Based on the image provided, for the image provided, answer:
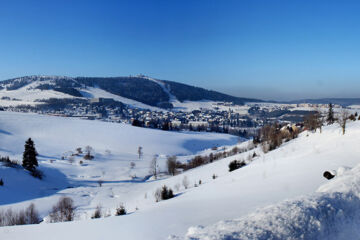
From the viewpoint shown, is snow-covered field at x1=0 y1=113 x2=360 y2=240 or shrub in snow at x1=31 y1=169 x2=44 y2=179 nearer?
snow-covered field at x1=0 y1=113 x2=360 y2=240

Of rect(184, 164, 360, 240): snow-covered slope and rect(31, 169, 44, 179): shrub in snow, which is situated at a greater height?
rect(184, 164, 360, 240): snow-covered slope

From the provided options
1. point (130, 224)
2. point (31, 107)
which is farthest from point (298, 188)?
point (31, 107)

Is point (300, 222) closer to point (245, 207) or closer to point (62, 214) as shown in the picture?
point (245, 207)

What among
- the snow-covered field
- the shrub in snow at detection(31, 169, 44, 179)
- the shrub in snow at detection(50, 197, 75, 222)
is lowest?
the shrub in snow at detection(31, 169, 44, 179)

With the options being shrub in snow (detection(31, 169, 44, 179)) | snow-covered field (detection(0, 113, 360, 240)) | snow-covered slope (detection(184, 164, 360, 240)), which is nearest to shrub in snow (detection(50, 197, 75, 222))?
snow-covered field (detection(0, 113, 360, 240))

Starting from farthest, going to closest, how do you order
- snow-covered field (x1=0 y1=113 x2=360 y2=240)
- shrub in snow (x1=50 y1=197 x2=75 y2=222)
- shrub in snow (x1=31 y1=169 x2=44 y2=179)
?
shrub in snow (x1=31 y1=169 x2=44 y2=179) → shrub in snow (x1=50 y1=197 x2=75 y2=222) → snow-covered field (x1=0 y1=113 x2=360 y2=240)

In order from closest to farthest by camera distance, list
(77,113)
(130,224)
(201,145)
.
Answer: (130,224), (201,145), (77,113)

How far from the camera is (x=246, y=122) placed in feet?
570

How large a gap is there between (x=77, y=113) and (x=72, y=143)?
10441 centimetres

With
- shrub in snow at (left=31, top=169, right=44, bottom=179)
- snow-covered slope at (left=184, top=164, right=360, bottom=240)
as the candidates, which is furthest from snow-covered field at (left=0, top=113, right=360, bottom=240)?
→ shrub in snow at (left=31, top=169, right=44, bottom=179)

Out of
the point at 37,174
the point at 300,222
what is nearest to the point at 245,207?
the point at 300,222

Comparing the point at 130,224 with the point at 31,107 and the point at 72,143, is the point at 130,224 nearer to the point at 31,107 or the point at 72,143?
the point at 72,143

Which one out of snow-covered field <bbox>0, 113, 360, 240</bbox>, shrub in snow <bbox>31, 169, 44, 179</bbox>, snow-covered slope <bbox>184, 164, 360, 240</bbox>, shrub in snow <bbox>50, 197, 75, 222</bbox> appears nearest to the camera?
snow-covered slope <bbox>184, 164, 360, 240</bbox>

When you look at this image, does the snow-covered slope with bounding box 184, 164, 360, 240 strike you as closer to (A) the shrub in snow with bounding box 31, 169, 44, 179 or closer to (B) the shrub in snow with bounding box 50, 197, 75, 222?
(B) the shrub in snow with bounding box 50, 197, 75, 222
